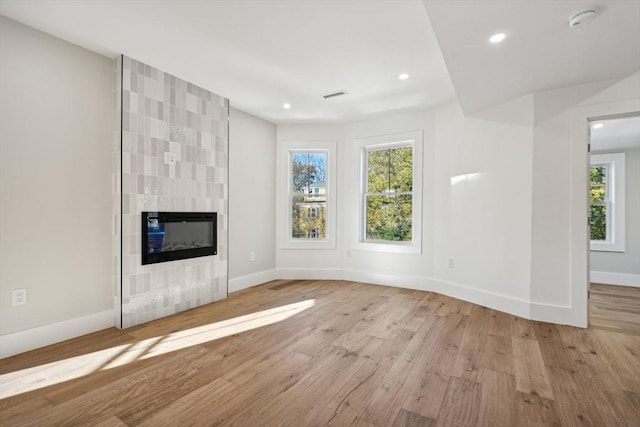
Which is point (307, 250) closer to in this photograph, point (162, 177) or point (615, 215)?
point (162, 177)

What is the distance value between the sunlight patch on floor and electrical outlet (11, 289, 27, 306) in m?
0.58

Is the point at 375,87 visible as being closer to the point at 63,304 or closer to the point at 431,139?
the point at 431,139

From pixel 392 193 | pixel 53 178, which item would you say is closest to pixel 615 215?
pixel 392 193

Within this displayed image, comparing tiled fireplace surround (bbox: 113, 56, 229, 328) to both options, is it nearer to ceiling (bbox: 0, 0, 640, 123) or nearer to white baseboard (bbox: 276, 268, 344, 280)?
ceiling (bbox: 0, 0, 640, 123)

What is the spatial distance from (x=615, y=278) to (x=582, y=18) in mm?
5159

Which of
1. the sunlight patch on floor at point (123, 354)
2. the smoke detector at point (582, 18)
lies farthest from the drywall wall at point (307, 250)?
the smoke detector at point (582, 18)

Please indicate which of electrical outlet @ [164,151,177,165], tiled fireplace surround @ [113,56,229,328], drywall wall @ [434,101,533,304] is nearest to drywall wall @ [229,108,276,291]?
tiled fireplace surround @ [113,56,229,328]

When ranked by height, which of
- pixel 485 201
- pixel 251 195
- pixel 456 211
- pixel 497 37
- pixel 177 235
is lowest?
pixel 177 235

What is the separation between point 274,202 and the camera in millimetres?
5074

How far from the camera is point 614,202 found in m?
5.10

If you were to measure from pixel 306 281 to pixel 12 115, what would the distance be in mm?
3887

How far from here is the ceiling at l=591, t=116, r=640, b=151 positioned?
387 cm

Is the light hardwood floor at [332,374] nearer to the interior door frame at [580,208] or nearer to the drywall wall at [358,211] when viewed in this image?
the interior door frame at [580,208]

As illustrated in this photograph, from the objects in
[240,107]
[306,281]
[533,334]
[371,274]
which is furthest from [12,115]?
[533,334]
